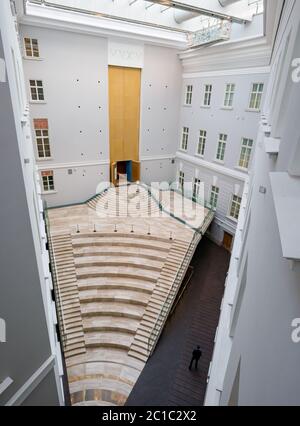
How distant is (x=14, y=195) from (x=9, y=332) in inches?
97.3

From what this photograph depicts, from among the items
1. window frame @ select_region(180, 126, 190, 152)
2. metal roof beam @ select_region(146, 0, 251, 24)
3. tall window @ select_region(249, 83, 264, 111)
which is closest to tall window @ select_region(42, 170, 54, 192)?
window frame @ select_region(180, 126, 190, 152)

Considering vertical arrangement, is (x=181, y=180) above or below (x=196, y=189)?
above

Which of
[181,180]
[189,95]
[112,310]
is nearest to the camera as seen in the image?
[112,310]

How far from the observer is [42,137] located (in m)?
18.3

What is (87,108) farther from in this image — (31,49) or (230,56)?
(230,56)

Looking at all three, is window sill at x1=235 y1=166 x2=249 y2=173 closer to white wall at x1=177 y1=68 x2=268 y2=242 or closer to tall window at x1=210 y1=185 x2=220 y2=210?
white wall at x1=177 y1=68 x2=268 y2=242

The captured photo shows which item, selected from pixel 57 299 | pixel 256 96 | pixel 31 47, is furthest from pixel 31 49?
pixel 57 299

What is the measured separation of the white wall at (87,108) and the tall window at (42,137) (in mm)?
326

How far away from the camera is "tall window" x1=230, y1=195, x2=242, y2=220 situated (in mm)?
19109

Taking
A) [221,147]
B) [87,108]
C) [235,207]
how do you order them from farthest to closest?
[221,147] → [235,207] → [87,108]

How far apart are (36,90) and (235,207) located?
51.3 ft
